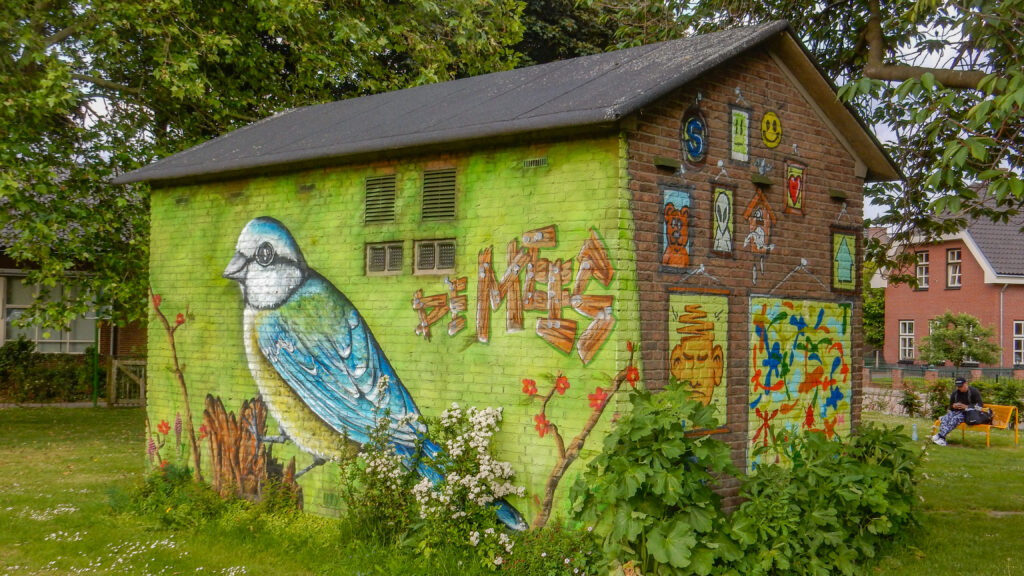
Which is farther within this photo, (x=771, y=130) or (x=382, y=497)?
(x=771, y=130)

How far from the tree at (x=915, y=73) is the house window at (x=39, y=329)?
53.3 feet

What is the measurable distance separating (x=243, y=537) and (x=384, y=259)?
3.03 metres

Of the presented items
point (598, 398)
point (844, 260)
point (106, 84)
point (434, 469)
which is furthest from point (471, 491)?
point (106, 84)

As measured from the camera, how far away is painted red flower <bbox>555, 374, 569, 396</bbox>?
8.03 meters

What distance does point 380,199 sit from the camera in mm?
9641

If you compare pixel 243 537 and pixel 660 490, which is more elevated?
pixel 660 490

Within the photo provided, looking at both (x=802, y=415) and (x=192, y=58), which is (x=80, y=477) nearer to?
(x=192, y=58)

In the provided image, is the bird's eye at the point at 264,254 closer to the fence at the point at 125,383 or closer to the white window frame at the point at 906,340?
the fence at the point at 125,383

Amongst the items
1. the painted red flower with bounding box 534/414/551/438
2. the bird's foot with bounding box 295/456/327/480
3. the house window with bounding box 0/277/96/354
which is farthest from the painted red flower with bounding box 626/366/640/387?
the house window with bounding box 0/277/96/354

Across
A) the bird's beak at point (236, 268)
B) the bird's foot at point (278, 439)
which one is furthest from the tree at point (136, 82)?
the bird's foot at point (278, 439)

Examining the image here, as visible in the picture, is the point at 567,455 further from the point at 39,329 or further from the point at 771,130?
the point at 39,329

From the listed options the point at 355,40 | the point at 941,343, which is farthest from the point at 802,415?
the point at 941,343

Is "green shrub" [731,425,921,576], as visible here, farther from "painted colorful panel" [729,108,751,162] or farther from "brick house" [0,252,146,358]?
"brick house" [0,252,146,358]

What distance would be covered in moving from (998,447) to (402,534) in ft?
45.6
